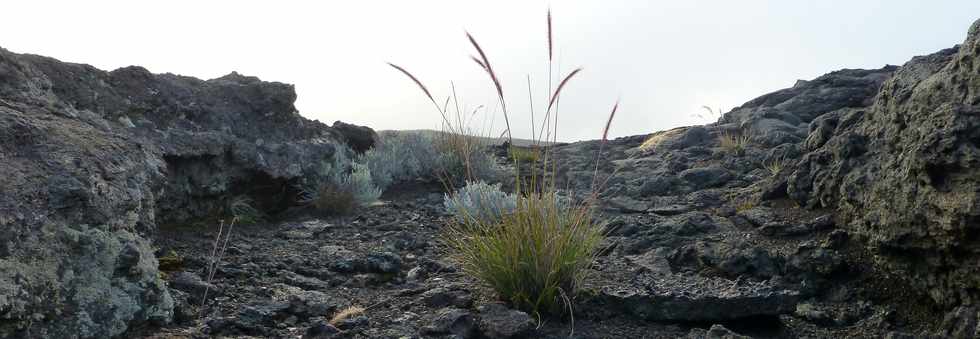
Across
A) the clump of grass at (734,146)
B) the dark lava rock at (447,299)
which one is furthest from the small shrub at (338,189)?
the clump of grass at (734,146)

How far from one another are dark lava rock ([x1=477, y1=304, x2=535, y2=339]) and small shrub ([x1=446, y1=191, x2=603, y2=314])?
146mm

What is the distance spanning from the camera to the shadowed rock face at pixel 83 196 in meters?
2.85

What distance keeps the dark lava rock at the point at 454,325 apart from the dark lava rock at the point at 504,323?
0.05m

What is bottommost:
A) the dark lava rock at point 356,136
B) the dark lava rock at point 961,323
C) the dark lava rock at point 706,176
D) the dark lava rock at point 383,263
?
the dark lava rock at point 383,263

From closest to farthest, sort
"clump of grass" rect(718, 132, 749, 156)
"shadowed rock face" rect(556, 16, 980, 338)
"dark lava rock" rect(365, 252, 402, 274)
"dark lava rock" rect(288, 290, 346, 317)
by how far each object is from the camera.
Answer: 1. "shadowed rock face" rect(556, 16, 980, 338)
2. "dark lava rock" rect(288, 290, 346, 317)
3. "dark lava rock" rect(365, 252, 402, 274)
4. "clump of grass" rect(718, 132, 749, 156)

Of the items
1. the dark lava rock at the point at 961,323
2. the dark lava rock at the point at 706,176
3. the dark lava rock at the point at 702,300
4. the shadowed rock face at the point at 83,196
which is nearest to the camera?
the shadowed rock face at the point at 83,196

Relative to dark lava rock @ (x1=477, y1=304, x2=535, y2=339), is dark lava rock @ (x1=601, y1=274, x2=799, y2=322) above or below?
above

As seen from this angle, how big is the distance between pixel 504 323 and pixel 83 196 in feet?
5.83

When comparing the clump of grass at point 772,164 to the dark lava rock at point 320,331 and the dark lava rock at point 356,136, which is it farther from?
the dark lava rock at point 320,331

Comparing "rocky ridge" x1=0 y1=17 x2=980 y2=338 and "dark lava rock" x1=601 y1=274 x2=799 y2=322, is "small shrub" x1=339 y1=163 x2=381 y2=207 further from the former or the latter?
"dark lava rock" x1=601 y1=274 x2=799 y2=322

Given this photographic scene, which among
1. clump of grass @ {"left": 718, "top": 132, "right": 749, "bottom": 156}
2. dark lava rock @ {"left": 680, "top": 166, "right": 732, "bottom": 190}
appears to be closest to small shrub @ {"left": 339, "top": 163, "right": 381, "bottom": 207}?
dark lava rock @ {"left": 680, "top": 166, "right": 732, "bottom": 190}

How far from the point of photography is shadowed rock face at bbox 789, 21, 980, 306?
320 cm

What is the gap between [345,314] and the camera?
359cm

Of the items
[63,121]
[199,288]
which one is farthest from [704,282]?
[63,121]
